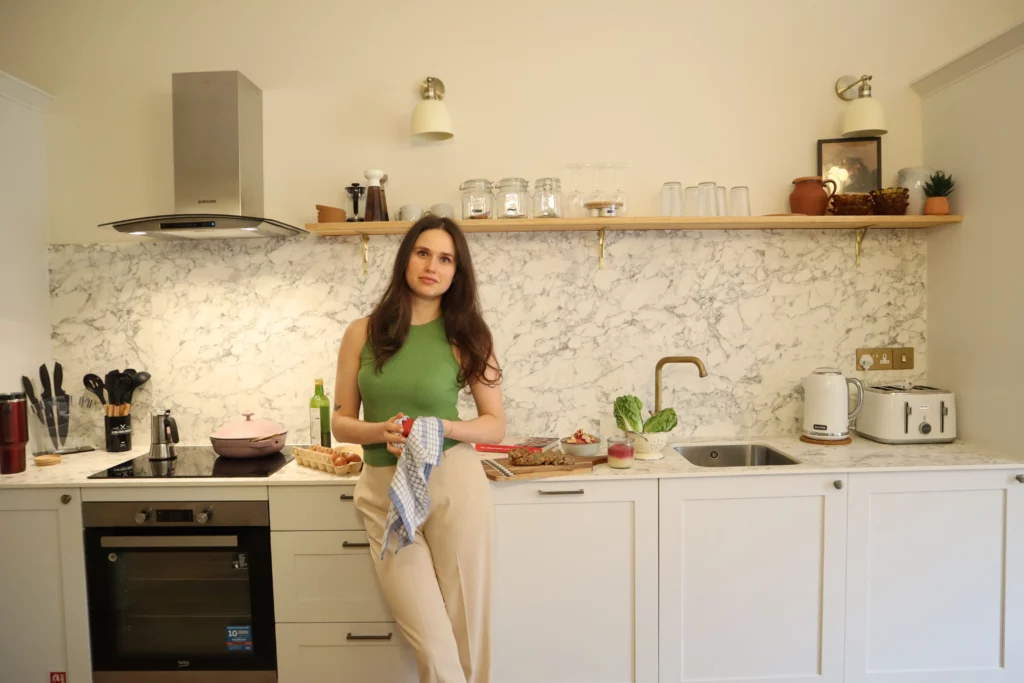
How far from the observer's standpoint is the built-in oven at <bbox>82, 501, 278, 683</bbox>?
2.37m

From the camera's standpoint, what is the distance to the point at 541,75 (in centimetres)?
292

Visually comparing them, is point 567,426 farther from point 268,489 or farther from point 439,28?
point 439,28

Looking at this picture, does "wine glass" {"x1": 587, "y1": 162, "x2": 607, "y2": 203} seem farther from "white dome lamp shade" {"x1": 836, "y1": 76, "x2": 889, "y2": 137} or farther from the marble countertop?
the marble countertop

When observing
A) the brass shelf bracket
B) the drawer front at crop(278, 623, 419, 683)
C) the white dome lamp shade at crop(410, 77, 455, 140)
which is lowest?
the drawer front at crop(278, 623, 419, 683)

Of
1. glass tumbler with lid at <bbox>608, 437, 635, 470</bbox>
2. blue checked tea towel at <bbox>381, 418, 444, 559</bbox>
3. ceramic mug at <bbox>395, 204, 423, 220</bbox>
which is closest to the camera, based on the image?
blue checked tea towel at <bbox>381, 418, 444, 559</bbox>

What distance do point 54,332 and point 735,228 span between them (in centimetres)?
302

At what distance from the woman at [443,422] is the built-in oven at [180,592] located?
612mm

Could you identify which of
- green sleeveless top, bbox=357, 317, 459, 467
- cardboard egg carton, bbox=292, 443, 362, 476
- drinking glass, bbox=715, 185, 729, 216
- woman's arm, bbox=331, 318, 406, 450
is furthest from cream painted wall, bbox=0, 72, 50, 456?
drinking glass, bbox=715, 185, 729, 216

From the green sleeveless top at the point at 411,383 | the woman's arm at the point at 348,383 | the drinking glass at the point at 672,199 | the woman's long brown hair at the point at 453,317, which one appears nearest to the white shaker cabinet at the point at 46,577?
the woman's arm at the point at 348,383

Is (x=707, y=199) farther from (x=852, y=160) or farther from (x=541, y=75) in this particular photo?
(x=541, y=75)

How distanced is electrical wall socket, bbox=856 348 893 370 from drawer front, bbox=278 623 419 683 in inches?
87.5

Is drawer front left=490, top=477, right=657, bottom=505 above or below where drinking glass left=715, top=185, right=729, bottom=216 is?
below

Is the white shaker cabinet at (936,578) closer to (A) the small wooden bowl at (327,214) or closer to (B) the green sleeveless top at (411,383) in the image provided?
(B) the green sleeveless top at (411,383)

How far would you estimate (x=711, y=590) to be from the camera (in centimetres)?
240
